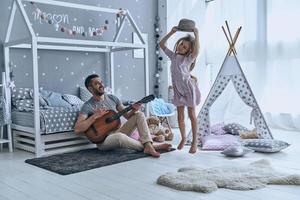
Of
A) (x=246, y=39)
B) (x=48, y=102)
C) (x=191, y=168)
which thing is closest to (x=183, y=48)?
(x=191, y=168)

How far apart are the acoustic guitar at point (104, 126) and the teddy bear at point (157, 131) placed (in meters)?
0.63

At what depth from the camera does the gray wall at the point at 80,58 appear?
140 inches

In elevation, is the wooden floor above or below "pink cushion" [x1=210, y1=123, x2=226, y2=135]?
below

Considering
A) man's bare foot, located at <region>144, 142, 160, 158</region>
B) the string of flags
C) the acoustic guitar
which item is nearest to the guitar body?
the acoustic guitar

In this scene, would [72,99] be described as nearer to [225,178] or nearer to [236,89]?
[236,89]

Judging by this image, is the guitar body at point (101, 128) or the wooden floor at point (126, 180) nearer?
the wooden floor at point (126, 180)

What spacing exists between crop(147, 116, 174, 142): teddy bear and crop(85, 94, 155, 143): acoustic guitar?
632mm

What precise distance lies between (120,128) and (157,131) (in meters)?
0.66

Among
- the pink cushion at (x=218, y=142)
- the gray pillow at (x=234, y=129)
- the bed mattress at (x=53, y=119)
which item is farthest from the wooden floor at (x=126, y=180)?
the gray pillow at (x=234, y=129)

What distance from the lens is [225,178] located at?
2039mm

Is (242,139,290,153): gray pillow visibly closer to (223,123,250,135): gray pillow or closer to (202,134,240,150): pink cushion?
(202,134,240,150): pink cushion

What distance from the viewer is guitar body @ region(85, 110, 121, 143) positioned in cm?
298

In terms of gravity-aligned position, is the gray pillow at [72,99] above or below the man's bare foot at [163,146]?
above

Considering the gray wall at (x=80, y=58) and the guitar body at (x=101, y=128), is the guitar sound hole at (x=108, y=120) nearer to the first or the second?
the guitar body at (x=101, y=128)
